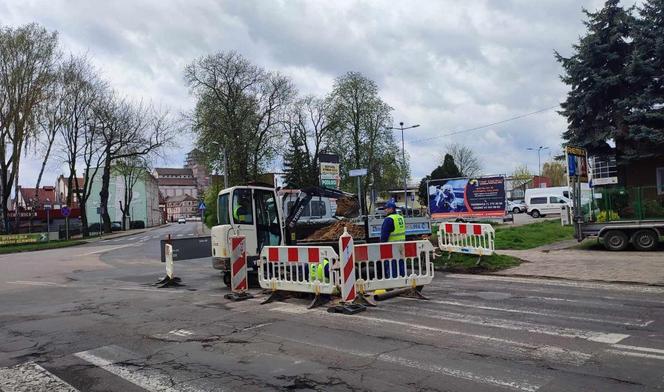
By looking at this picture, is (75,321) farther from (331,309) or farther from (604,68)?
(604,68)

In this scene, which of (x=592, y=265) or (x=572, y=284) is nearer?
(x=572, y=284)

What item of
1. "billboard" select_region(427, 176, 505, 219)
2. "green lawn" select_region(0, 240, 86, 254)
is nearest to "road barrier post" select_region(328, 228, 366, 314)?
"billboard" select_region(427, 176, 505, 219)

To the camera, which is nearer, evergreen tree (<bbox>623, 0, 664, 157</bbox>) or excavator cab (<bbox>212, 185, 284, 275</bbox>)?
excavator cab (<bbox>212, 185, 284, 275</bbox>)

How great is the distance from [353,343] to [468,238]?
9.33 meters

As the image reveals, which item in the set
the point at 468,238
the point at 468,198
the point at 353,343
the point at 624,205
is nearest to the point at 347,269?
the point at 353,343

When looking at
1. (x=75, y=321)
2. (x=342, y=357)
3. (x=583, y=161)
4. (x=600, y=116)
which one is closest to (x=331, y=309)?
(x=342, y=357)

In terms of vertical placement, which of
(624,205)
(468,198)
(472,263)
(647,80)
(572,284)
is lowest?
(572,284)

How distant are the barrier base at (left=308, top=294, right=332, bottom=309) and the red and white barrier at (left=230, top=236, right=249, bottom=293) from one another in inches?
80.3

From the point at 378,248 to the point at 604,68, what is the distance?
1840 centimetres

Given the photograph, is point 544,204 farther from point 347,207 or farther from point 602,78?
point 347,207

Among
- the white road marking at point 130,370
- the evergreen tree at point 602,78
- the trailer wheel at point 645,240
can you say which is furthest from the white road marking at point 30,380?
the evergreen tree at point 602,78

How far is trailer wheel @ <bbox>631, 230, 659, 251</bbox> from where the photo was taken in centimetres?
1717

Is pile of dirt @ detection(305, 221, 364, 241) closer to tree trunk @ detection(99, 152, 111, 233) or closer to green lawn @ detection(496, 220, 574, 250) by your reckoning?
green lawn @ detection(496, 220, 574, 250)

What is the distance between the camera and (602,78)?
75.0ft
